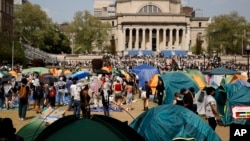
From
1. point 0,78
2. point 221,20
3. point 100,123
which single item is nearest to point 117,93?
point 0,78

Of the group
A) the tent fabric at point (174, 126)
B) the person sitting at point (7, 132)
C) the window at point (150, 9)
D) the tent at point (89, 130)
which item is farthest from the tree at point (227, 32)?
the person sitting at point (7, 132)

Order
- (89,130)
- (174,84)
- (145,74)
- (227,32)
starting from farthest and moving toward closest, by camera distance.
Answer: (227,32), (145,74), (174,84), (89,130)

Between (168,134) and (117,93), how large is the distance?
11413 mm

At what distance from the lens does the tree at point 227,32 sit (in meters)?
98.9

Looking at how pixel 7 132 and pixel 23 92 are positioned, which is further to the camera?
pixel 23 92

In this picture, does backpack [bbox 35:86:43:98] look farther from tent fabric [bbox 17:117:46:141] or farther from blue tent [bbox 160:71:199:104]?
tent fabric [bbox 17:117:46:141]

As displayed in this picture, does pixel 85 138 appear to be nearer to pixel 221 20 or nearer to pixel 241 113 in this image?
pixel 241 113

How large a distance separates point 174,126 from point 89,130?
12.7 feet

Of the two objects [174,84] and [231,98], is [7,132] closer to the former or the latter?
[231,98]

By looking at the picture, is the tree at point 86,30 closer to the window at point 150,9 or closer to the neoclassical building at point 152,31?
the neoclassical building at point 152,31

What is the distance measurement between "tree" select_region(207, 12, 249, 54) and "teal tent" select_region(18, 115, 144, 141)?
93.5 m

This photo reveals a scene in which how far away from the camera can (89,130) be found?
789cm

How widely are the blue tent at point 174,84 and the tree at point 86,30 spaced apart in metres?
74.6

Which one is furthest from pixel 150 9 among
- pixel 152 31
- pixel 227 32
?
pixel 227 32
